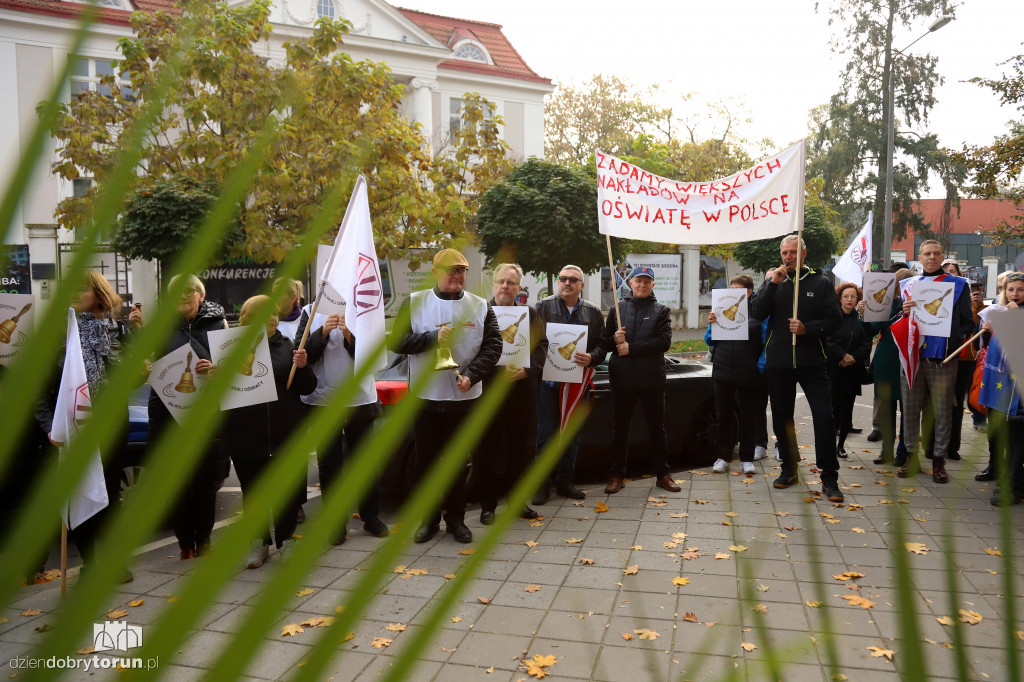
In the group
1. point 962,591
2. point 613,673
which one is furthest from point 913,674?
point 613,673

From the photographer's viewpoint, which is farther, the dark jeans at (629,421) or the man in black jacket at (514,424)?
the dark jeans at (629,421)

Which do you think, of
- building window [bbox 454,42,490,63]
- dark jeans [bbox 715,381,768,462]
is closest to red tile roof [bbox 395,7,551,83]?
building window [bbox 454,42,490,63]

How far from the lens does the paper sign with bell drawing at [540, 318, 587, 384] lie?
21.4 feet

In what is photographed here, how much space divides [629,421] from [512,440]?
4.20 feet

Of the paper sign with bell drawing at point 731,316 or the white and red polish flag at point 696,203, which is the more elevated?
the white and red polish flag at point 696,203

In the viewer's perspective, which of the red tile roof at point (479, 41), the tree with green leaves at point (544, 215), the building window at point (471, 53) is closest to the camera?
the tree with green leaves at point (544, 215)

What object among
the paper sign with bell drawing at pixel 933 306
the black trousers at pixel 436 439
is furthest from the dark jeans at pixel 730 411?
the black trousers at pixel 436 439

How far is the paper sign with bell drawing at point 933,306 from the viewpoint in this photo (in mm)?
6938

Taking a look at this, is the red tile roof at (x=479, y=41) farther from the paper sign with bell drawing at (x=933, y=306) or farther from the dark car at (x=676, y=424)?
the paper sign with bell drawing at (x=933, y=306)

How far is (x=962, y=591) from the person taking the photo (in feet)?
1.55

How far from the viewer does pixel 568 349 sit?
6535 mm

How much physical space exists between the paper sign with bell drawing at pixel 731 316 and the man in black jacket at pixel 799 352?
24.3 inches

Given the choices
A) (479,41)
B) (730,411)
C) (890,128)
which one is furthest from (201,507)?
(479,41)

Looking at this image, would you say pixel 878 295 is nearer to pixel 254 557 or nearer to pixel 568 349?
pixel 568 349
